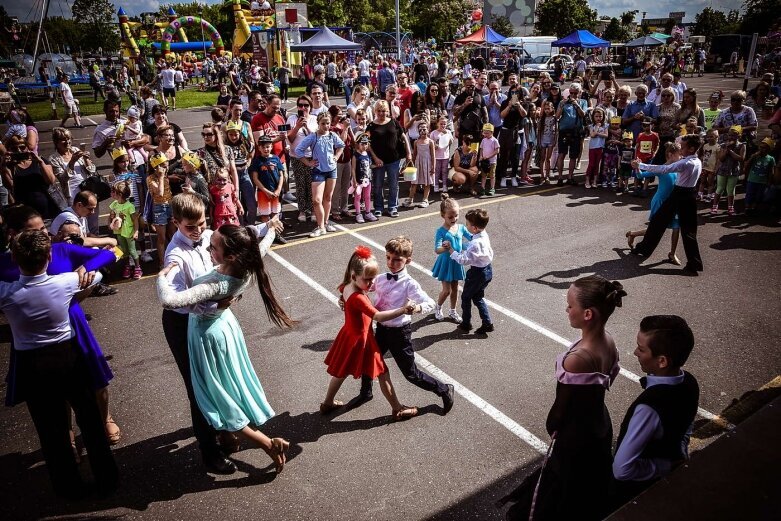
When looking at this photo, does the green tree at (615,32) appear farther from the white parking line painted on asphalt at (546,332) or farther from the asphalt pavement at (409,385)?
the white parking line painted on asphalt at (546,332)

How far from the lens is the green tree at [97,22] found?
68.0 metres

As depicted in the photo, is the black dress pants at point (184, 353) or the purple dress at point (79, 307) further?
the black dress pants at point (184, 353)

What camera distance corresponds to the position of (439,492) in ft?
12.0

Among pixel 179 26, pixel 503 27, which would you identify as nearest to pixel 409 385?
pixel 179 26

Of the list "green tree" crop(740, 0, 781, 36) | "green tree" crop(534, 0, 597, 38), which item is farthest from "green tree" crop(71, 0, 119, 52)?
"green tree" crop(740, 0, 781, 36)

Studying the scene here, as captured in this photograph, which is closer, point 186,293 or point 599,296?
point 599,296

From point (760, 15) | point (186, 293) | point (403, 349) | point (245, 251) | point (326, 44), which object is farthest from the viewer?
point (760, 15)

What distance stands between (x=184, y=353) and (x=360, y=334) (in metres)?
1.35

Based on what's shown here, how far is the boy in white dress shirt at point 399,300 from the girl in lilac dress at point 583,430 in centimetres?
143

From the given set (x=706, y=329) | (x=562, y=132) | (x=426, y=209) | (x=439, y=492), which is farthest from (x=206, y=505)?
(x=562, y=132)

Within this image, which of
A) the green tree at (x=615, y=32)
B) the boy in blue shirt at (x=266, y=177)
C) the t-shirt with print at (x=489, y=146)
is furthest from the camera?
the green tree at (x=615, y=32)

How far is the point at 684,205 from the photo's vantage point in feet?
23.4

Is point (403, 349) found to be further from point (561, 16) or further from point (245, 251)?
point (561, 16)

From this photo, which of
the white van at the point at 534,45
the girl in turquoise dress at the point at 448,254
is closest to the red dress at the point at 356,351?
the girl in turquoise dress at the point at 448,254
